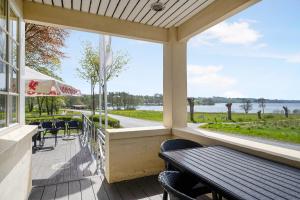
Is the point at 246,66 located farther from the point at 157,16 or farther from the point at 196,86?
the point at 157,16

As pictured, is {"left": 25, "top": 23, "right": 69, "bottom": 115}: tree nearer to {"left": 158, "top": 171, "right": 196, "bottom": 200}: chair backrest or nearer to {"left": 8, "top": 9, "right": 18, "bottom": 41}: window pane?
{"left": 8, "top": 9, "right": 18, "bottom": 41}: window pane

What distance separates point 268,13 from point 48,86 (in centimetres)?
458

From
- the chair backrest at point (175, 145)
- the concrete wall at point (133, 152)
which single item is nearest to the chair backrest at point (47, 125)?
the concrete wall at point (133, 152)

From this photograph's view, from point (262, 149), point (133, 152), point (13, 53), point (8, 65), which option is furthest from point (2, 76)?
point (262, 149)

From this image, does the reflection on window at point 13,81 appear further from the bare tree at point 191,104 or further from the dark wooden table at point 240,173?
the bare tree at point 191,104

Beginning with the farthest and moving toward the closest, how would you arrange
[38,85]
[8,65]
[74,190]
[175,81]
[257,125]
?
[38,85] < [175,81] < [74,190] < [257,125] < [8,65]

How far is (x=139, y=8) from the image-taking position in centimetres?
303

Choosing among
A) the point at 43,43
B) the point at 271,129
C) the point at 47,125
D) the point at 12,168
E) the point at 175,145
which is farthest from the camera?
the point at 47,125

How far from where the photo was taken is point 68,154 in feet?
17.6

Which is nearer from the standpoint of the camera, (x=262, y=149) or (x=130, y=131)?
(x=262, y=149)

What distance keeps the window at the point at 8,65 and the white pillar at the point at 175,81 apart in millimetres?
2359

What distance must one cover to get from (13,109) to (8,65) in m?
0.55

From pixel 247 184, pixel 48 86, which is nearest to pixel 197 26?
pixel 247 184

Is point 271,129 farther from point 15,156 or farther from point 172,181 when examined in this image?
point 15,156
